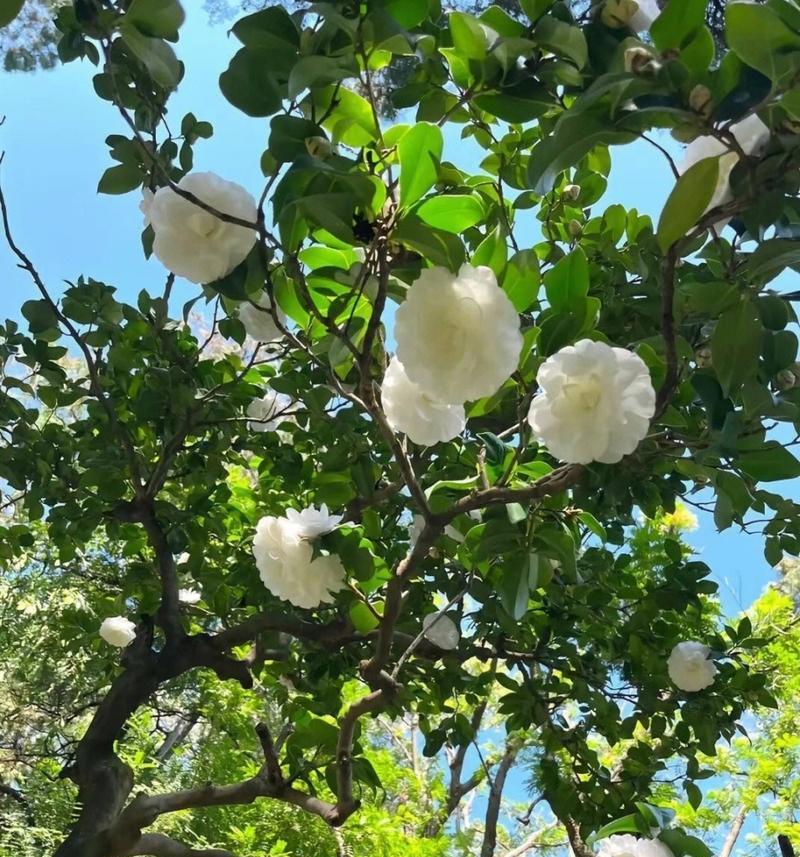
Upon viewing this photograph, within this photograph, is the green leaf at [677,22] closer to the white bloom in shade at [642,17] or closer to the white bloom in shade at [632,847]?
the white bloom in shade at [642,17]

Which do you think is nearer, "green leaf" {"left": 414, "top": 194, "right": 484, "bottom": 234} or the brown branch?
"green leaf" {"left": 414, "top": 194, "right": 484, "bottom": 234}

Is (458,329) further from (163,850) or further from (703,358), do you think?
(163,850)

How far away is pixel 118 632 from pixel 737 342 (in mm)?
1498

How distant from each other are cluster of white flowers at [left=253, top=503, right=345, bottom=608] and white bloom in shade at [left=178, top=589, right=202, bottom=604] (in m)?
0.82

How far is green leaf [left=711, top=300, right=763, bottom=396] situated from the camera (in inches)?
28.0

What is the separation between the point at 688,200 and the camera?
61 centimetres

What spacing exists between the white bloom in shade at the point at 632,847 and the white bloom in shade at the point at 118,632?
1.16 metres

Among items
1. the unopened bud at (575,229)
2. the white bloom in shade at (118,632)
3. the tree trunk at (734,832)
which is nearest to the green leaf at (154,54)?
the unopened bud at (575,229)

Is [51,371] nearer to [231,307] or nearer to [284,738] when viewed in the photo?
[231,307]

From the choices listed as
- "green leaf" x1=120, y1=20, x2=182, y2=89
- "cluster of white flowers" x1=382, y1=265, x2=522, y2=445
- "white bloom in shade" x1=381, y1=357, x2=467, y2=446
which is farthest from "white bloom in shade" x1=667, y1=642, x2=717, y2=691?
"green leaf" x1=120, y1=20, x2=182, y2=89

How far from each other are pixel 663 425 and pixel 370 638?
67 centimetres

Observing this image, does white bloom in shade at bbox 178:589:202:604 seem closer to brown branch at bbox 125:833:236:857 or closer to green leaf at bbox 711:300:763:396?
brown branch at bbox 125:833:236:857

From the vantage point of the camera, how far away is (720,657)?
4.91 feet

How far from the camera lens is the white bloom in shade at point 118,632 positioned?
1801 mm
